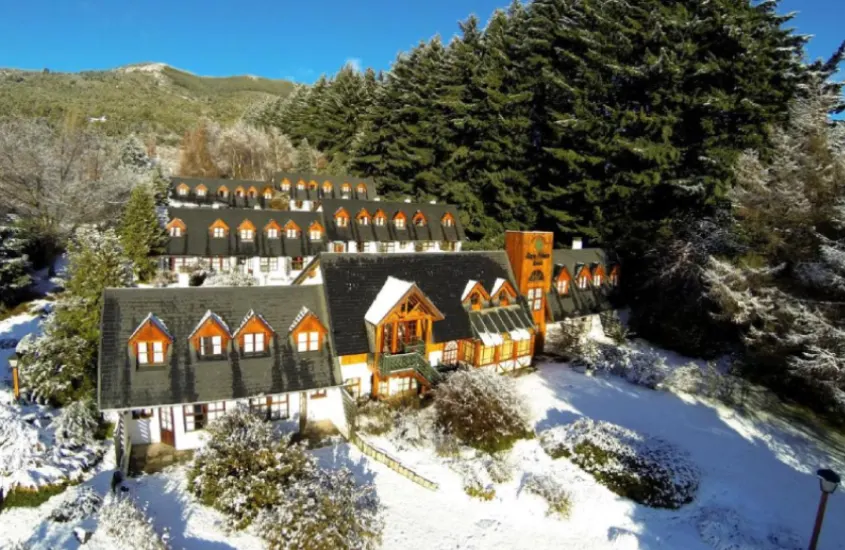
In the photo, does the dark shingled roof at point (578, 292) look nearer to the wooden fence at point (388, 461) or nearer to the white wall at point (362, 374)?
the white wall at point (362, 374)

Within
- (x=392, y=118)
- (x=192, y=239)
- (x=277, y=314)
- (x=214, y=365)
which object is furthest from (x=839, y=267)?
(x=392, y=118)

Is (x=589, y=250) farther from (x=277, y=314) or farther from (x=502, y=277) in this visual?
(x=277, y=314)

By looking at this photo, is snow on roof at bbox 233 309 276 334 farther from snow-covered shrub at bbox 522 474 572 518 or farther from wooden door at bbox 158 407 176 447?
snow-covered shrub at bbox 522 474 572 518

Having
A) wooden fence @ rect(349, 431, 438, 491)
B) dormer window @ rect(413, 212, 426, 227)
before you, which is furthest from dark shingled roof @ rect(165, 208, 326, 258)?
wooden fence @ rect(349, 431, 438, 491)

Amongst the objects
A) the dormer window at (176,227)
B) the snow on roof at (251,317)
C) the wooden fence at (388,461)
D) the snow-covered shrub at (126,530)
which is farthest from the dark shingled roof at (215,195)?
the snow-covered shrub at (126,530)

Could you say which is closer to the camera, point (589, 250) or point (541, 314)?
point (541, 314)

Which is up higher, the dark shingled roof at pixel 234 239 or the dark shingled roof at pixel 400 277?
the dark shingled roof at pixel 234 239

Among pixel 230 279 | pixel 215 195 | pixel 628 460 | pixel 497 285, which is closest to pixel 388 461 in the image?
pixel 628 460
